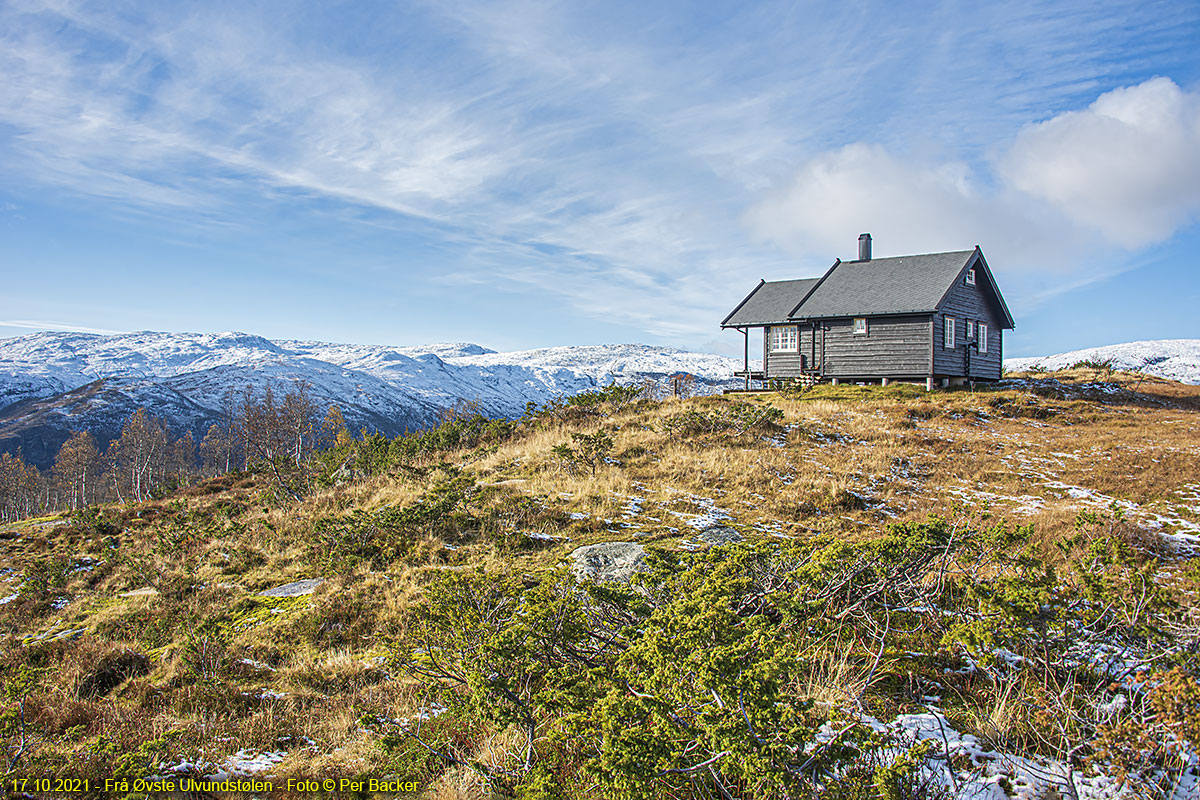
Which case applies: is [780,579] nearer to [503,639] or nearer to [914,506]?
[503,639]

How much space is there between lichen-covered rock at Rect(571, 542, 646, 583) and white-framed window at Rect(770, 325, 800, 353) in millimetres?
26811

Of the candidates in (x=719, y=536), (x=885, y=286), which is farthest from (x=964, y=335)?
(x=719, y=536)

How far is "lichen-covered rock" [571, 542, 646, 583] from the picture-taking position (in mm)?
7441

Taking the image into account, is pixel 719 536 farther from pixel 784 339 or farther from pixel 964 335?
pixel 964 335

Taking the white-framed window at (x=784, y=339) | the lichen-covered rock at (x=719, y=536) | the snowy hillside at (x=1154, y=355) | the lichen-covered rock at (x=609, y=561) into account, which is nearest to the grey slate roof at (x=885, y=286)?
the white-framed window at (x=784, y=339)

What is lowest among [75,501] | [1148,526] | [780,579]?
[75,501]

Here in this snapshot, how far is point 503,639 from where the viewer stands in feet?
13.5

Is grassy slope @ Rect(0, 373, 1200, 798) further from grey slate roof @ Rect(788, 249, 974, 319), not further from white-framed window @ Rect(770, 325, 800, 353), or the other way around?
white-framed window @ Rect(770, 325, 800, 353)

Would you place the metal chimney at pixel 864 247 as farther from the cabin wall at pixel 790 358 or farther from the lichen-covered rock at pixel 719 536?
the lichen-covered rock at pixel 719 536

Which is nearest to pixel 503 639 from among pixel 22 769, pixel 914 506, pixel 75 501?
pixel 22 769

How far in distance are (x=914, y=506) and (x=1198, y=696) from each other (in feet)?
32.2

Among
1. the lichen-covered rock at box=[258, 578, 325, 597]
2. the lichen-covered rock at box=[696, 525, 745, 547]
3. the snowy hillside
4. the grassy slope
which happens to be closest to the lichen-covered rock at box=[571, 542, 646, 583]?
the grassy slope

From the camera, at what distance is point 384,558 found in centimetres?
951

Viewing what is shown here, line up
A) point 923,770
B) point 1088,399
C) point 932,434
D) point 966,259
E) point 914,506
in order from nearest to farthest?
point 923,770 < point 914,506 < point 932,434 < point 1088,399 < point 966,259
